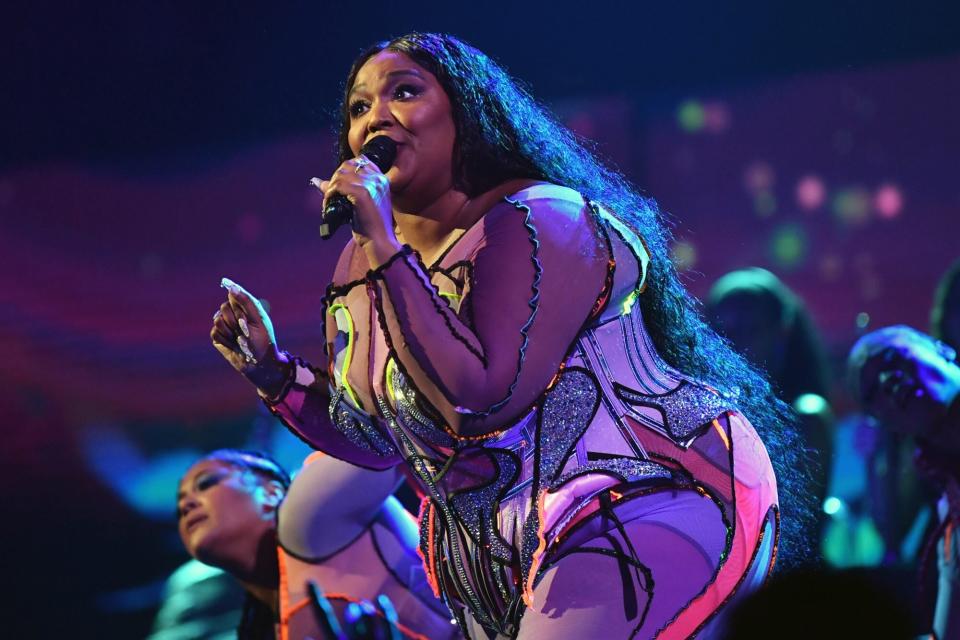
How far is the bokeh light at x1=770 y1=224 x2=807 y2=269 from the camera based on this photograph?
4.44 m

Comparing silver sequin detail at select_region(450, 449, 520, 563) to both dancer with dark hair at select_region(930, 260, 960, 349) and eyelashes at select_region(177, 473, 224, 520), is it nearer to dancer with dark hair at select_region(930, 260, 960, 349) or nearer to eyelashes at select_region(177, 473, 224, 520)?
eyelashes at select_region(177, 473, 224, 520)

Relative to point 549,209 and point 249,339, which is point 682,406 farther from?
point 249,339

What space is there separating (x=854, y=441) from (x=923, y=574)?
5.26 ft

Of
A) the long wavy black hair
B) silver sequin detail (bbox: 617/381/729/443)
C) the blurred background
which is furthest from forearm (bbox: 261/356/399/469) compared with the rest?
the blurred background

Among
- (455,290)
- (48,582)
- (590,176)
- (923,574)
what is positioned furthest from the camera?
(48,582)

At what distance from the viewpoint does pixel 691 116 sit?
4.61m

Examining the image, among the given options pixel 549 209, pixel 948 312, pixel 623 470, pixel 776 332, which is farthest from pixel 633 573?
pixel 776 332

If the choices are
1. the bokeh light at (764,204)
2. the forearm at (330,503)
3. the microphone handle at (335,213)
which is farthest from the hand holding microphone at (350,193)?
the bokeh light at (764,204)

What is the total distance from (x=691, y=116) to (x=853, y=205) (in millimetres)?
762

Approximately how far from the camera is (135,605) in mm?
4648

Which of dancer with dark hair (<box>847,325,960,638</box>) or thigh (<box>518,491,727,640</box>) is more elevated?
dancer with dark hair (<box>847,325,960,638</box>)

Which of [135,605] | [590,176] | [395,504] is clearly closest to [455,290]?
[590,176]

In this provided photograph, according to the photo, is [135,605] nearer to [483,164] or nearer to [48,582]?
[48,582]

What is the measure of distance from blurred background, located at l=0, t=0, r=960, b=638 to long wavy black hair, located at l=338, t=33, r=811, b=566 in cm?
203
